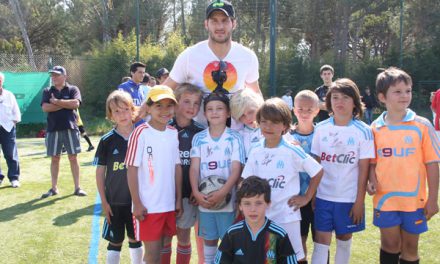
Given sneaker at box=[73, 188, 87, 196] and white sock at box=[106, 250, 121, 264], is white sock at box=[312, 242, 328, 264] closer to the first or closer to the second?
white sock at box=[106, 250, 121, 264]

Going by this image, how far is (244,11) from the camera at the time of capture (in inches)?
779

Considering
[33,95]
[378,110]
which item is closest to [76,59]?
[33,95]

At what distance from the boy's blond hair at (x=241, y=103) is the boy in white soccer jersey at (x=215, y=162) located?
0.19 ft

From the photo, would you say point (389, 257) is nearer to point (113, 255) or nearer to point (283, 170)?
point (283, 170)

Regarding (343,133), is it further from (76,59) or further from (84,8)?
(84,8)

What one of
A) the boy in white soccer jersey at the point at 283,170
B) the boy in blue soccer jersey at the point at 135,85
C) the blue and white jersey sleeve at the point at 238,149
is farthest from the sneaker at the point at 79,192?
the boy in white soccer jersey at the point at 283,170

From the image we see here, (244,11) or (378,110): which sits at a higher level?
(244,11)

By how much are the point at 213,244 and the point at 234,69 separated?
1.36 m

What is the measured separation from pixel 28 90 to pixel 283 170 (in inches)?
579

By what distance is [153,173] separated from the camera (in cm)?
292

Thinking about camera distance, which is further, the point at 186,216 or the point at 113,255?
the point at 113,255

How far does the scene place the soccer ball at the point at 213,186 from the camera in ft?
9.43

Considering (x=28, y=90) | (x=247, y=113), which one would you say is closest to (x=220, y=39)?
(x=247, y=113)

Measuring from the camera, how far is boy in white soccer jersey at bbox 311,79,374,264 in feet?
9.66
